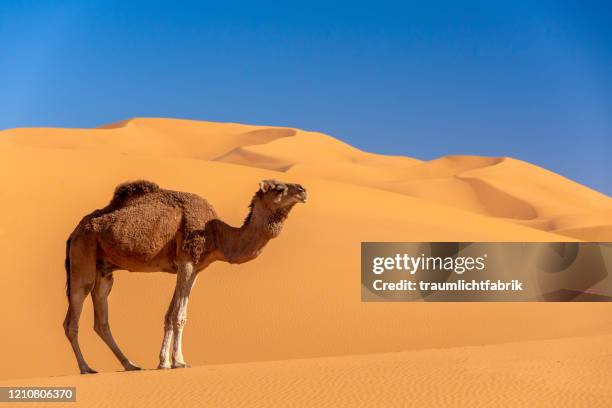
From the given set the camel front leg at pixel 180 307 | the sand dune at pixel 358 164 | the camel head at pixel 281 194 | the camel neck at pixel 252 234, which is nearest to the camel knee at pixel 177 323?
the camel front leg at pixel 180 307

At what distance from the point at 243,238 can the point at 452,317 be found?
10.1 m

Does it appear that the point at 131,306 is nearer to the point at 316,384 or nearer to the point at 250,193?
the point at 250,193

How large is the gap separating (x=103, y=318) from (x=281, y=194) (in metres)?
3.35

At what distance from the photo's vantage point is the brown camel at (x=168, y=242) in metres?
13.2

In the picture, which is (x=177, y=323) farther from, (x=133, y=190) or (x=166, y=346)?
(x=133, y=190)

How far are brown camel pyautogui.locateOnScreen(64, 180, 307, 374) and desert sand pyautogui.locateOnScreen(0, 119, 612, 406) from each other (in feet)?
3.63

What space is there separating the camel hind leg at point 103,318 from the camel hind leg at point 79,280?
0.20m

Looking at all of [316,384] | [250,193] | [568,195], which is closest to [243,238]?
[316,384]

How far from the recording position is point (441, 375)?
39.4 feet

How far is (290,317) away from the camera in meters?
21.7

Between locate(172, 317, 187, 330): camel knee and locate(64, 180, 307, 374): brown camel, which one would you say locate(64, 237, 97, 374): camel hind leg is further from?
locate(172, 317, 187, 330): camel knee

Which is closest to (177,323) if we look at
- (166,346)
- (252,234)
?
(166,346)

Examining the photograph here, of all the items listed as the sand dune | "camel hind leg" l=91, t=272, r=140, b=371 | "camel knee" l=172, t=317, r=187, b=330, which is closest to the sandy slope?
"camel knee" l=172, t=317, r=187, b=330

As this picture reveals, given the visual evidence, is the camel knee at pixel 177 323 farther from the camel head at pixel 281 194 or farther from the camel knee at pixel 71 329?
the camel head at pixel 281 194
